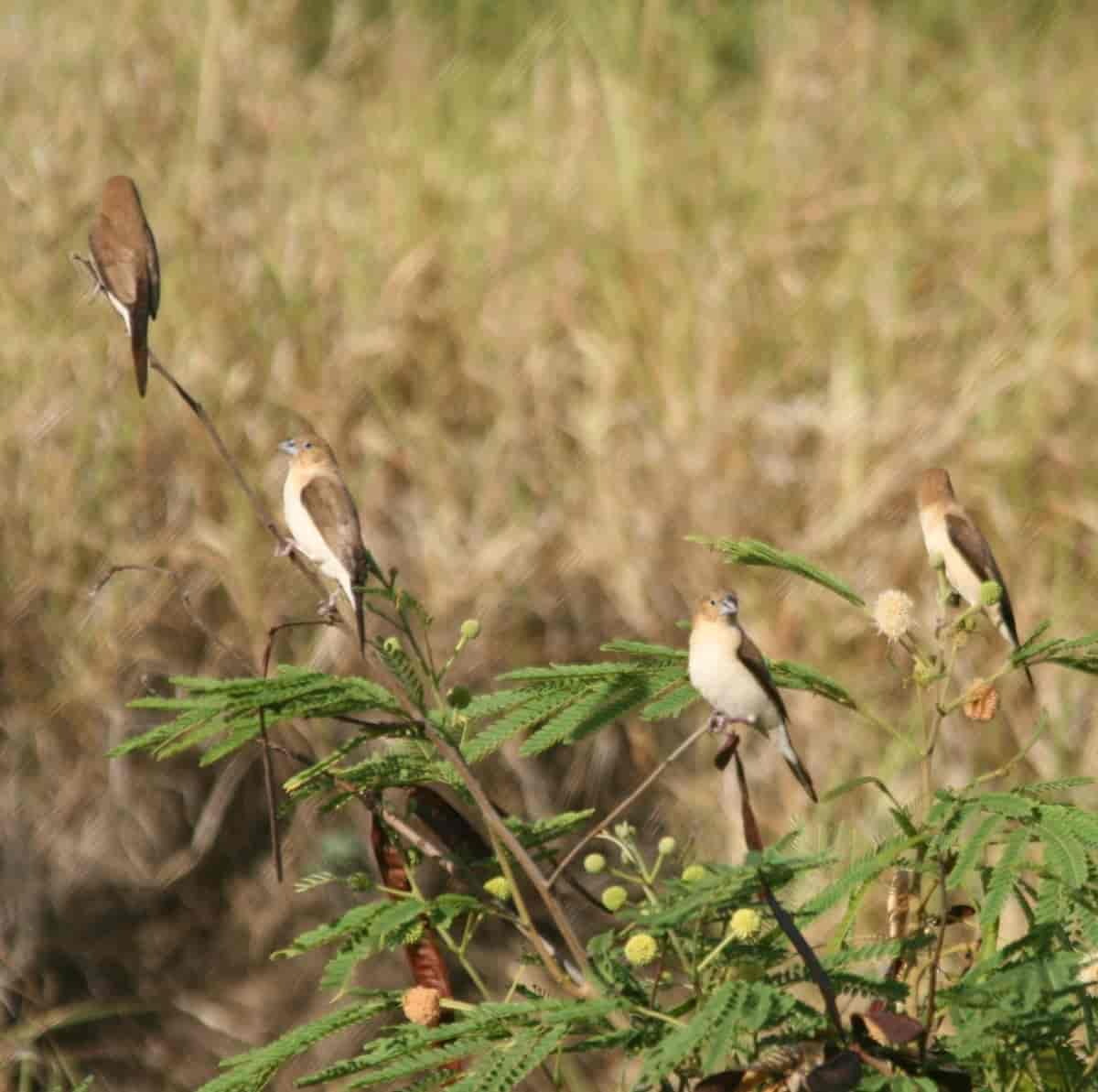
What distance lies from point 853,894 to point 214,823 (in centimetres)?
327

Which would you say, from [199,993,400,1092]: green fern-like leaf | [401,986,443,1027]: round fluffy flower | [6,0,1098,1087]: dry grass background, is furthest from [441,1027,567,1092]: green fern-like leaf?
[6,0,1098,1087]: dry grass background

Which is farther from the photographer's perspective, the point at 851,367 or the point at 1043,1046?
the point at 851,367

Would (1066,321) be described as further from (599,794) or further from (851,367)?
(599,794)

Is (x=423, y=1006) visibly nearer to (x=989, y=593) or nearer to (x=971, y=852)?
(x=971, y=852)

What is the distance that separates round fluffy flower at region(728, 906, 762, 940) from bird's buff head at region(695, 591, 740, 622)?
1.07 ft

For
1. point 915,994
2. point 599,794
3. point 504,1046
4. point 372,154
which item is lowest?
point 599,794

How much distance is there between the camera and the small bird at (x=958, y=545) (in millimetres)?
2232

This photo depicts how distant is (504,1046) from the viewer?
5.48ft

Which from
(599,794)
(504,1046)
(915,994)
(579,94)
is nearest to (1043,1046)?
(915,994)

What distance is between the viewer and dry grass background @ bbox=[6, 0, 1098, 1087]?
4.97m

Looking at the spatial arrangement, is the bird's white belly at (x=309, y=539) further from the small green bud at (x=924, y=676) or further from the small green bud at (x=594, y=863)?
the small green bud at (x=924, y=676)

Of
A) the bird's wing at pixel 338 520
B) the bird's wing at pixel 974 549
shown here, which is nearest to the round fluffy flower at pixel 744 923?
the bird's wing at pixel 338 520

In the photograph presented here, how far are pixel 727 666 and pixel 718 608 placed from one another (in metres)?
0.08

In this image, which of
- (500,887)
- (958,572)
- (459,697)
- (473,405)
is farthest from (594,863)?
(473,405)
